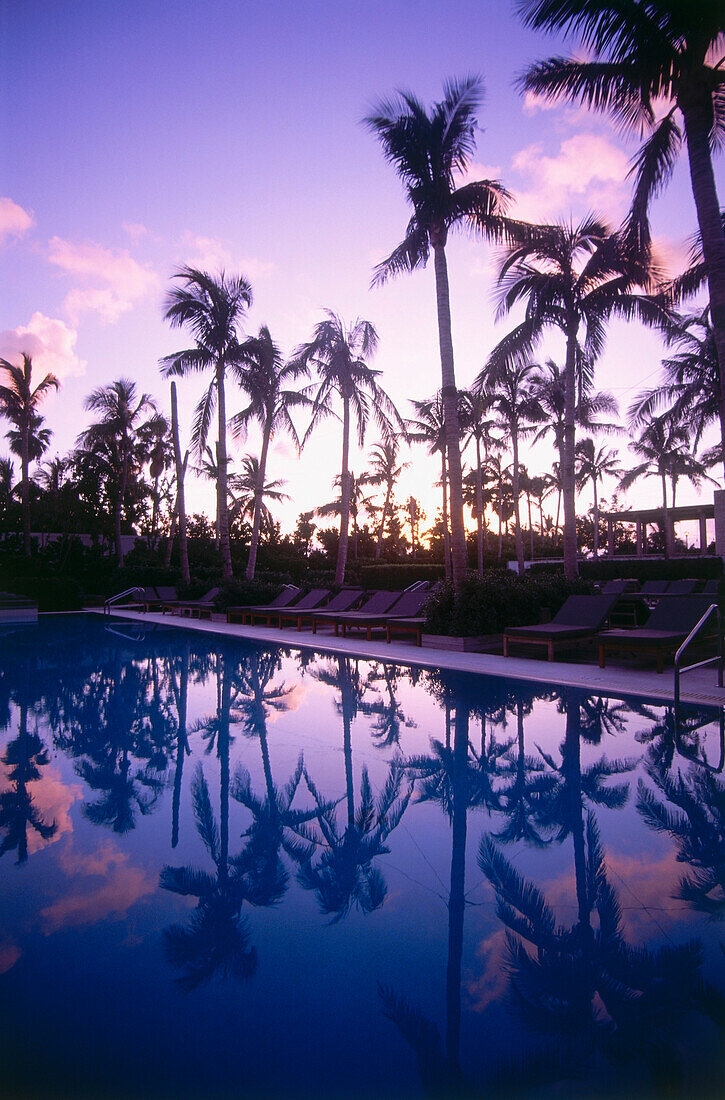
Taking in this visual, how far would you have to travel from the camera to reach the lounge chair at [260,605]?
729 inches

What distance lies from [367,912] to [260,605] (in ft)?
56.6

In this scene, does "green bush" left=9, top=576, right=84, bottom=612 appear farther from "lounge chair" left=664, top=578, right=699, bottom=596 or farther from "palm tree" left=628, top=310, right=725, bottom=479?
"palm tree" left=628, top=310, right=725, bottom=479

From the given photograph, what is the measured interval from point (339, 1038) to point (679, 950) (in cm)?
153

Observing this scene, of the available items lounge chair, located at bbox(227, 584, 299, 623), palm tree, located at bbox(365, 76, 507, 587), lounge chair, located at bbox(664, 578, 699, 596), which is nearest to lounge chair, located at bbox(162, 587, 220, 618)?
lounge chair, located at bbox(227, 584, 299, 623)

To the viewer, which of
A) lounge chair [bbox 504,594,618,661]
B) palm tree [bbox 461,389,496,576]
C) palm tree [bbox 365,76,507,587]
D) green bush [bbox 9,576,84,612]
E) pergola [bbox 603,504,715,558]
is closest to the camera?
lounge chair [bbox 504,594,618,661]

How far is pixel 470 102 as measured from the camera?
532 inches

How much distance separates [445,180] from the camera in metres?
14.1

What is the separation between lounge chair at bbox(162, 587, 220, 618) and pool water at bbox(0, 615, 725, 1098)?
1428 cm

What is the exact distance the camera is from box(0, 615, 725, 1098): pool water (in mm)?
2184

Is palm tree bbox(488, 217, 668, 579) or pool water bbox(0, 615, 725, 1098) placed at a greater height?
palm tree bbox(488, 217, 668, 579)

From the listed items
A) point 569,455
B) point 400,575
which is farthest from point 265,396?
point 569,455

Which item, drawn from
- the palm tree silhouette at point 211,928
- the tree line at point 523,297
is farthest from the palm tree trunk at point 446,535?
the palm tree silhouette at point 211,928

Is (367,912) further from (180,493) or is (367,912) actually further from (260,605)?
(180,493)

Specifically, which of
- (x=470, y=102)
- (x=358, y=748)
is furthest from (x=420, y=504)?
(x=358, y=748)
